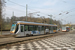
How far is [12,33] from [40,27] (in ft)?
31.1

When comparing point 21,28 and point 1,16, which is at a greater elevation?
point 1,16

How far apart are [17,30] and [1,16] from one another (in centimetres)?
1794

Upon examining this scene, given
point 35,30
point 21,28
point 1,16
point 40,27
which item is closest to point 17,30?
point 21,28

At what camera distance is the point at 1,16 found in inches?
1291

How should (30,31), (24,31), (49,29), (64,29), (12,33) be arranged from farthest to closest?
(64,29)
(49,29)
(30,31)
(24,31)
(12,33)

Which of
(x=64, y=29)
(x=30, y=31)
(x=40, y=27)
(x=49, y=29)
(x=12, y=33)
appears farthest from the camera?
(x=64, y=29)

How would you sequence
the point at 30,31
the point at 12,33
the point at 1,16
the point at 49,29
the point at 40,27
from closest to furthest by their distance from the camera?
the point at 12,33 < the point at 30,31 < the point at 40,27 < the point at 49,29 < the point at 1,16

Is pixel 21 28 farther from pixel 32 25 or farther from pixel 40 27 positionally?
pixel 40 27

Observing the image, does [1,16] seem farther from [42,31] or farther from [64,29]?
[64,29]

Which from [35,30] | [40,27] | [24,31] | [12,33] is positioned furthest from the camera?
[40,27]

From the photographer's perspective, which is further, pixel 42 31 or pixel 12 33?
pixel 42 31

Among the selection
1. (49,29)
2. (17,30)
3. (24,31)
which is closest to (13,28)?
(17,30)

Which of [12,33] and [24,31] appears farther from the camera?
[24,31]

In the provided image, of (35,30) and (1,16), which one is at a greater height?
(1,16)
